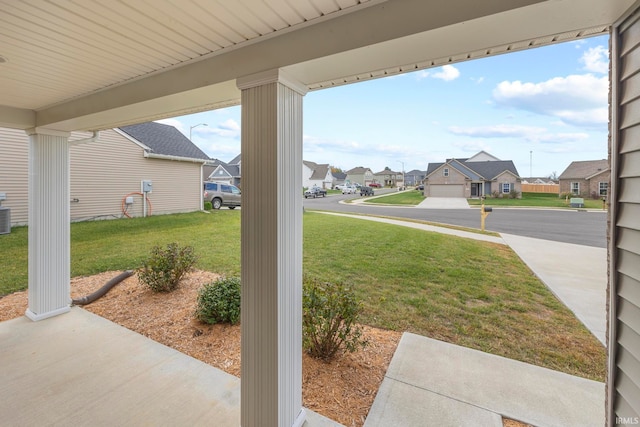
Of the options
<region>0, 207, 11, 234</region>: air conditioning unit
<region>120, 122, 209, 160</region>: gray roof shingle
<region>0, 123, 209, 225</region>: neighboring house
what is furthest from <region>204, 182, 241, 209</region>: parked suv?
<region>0, 207, 11, 234</region>: air conditioning unit

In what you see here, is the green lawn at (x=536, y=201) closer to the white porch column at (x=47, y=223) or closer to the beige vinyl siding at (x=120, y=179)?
the beige vinyl siding at (x=120, y=179)

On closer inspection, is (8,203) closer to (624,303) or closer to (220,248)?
(220,248)

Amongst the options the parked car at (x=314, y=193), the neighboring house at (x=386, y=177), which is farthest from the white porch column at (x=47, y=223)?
the neighboring house at (x=386, y=177)

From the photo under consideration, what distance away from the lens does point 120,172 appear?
9.77 metres

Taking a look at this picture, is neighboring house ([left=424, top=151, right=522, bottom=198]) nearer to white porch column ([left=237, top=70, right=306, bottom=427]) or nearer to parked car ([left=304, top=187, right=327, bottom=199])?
parked car ([left=304, top=187, right=327, bottom=199])

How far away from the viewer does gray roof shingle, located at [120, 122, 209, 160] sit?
10.7 m

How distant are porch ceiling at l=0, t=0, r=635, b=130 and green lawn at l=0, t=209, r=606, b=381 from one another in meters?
2.54

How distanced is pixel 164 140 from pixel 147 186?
8.52 feet

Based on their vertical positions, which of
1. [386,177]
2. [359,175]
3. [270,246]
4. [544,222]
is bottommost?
[544,222]

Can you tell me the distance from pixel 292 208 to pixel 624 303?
5.21ft

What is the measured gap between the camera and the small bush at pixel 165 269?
12.7ft

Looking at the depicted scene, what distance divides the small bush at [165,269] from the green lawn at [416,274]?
1038 mm

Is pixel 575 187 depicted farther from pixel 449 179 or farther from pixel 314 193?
pixel 314 193

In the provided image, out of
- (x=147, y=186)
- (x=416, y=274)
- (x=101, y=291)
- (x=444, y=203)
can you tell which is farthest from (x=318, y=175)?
(x=101, y=291)
